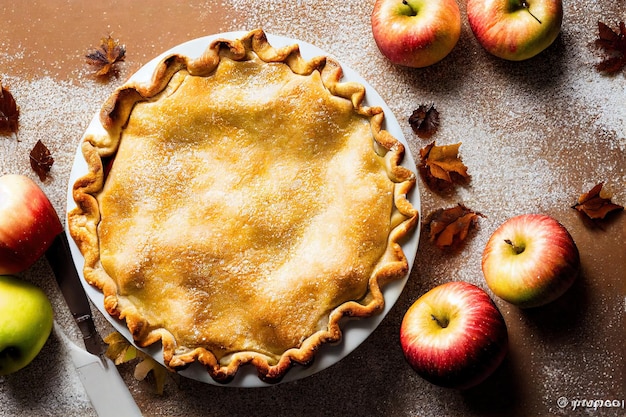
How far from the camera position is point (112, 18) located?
85.0 inches

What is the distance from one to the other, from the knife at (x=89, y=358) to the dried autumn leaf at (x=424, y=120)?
1.07 m

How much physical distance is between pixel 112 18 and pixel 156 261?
80 cm

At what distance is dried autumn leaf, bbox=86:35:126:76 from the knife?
52 centimetres

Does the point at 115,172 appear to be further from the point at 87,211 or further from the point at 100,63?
the point at 100,63

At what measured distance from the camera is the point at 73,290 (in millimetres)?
2039

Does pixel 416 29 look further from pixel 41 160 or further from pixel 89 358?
pixel 89 358

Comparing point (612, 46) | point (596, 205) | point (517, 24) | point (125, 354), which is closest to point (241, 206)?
point (125, 354)

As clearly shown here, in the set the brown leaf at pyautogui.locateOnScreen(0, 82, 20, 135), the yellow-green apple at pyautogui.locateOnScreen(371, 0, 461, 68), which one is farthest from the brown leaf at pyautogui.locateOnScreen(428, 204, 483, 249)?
the brown leaf at pyautogui.locateOnScreen(0, 82, 20, 135)

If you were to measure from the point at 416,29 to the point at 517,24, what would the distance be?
0.93 feet

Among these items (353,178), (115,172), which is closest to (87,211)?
(115,172)

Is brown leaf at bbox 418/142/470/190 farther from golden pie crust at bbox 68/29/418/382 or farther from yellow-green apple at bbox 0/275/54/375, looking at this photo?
yellow-green apple at bbox 0/275/54/375

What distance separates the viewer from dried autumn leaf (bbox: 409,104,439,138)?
2.11 m

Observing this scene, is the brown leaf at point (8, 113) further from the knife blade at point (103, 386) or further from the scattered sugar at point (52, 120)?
the knife blade at point (103, 386)

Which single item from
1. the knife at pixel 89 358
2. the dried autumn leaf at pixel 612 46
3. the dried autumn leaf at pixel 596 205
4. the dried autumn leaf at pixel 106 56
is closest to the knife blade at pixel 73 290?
the knife at pixel 89 358
